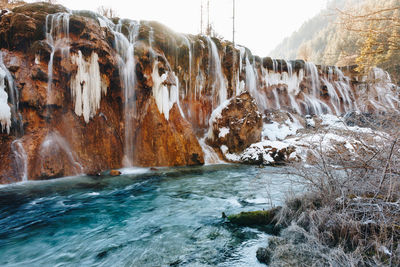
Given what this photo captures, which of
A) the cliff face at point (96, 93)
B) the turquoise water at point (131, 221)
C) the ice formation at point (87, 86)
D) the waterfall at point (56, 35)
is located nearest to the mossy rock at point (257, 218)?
the turquoise water at point (131, 221)

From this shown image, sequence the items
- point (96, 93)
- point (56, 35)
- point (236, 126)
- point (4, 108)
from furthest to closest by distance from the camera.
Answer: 1. point (236, 126)
2. point (96, 93)
3. point (56, 35)
4. point (4, 108)

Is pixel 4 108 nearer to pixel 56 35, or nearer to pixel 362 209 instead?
pixel 56 35

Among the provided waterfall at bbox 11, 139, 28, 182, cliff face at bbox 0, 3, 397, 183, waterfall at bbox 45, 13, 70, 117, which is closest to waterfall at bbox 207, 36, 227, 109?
cliff face at bbox 0, 3, 397, 183

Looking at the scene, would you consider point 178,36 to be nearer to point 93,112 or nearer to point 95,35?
point 95,35

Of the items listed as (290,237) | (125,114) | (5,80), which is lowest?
(290,237)

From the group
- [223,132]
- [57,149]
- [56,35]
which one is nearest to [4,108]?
[57,149]

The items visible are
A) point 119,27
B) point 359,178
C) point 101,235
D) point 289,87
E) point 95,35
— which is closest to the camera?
point 359,178

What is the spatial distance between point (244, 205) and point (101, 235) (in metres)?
3.39

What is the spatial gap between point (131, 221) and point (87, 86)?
6971 mm

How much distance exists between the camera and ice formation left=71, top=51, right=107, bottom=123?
30.6ft

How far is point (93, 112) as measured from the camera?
32.2ft

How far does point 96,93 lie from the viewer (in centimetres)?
977

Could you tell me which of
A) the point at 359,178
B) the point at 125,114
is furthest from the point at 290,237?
the point at 125,114

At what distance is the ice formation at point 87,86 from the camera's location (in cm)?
932
